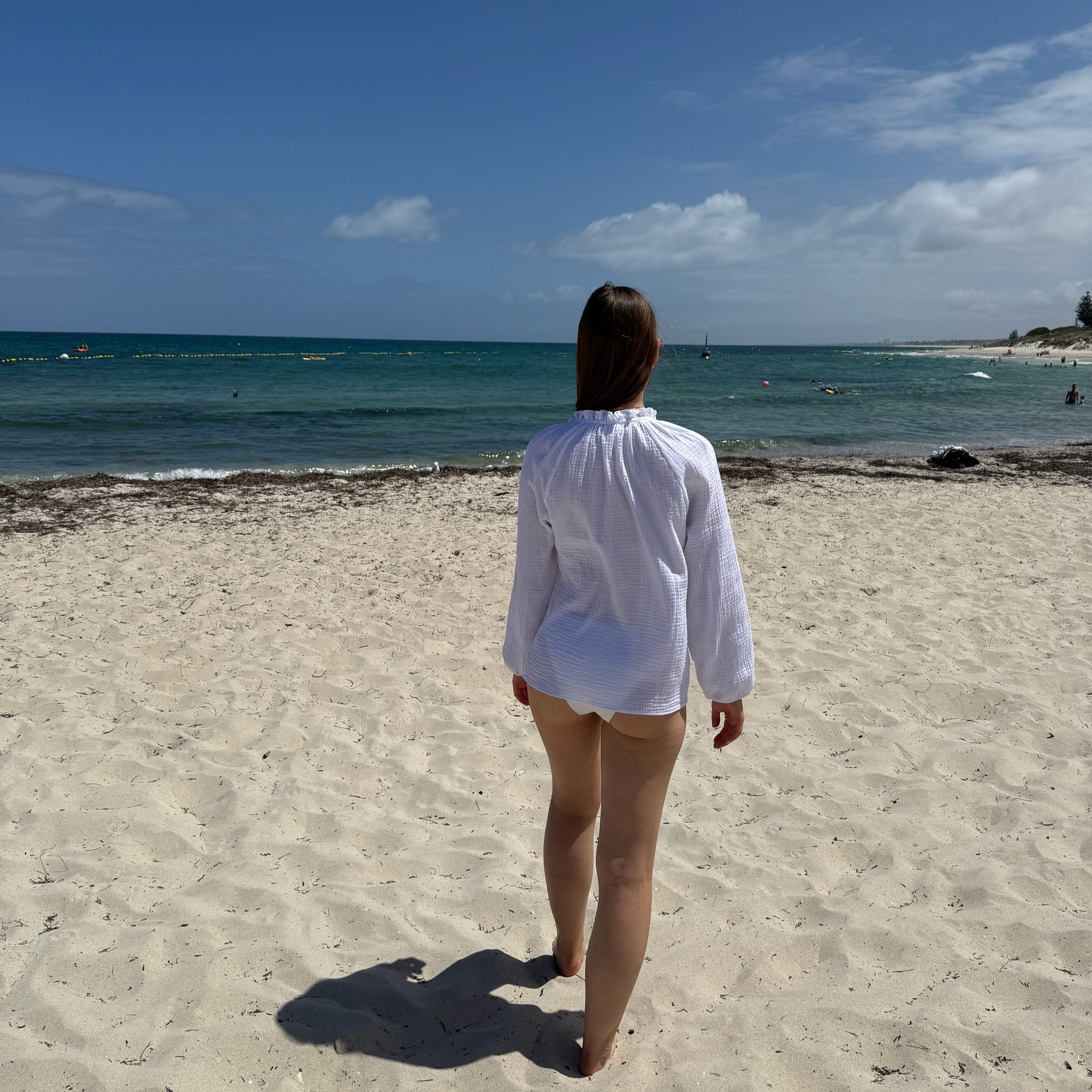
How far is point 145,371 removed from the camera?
4084 cm

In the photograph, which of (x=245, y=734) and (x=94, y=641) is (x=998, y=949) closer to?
(x=245, y=734)

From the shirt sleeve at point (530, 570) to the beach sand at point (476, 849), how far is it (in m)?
1.21

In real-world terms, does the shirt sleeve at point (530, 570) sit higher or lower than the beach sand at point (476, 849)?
higher

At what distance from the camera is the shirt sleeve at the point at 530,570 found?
198 cm

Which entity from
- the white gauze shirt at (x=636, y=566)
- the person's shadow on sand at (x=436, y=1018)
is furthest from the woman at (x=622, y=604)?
the person's shadow on sand at (x=436, y=1018)

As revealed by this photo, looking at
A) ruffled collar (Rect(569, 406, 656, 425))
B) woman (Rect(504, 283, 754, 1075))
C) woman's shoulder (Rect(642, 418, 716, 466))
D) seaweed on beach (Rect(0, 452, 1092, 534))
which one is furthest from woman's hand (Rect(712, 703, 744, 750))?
seaweed on beach (Rect(0, 452, 1092, 534))

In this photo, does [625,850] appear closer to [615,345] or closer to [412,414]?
[615,345]

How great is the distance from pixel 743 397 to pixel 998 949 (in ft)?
96.5

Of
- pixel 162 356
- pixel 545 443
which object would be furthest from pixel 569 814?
pixel 162 356

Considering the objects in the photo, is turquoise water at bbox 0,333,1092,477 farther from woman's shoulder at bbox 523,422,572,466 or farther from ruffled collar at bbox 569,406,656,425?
woman's shoulder at bbox 523,422,572,466

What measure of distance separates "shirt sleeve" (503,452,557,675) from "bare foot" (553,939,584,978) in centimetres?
106

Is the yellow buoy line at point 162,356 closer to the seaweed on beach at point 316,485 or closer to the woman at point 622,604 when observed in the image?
the seaweed on beach at point 316,485

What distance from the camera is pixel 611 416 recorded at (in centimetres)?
186

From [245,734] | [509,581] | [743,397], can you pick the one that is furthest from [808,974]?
[743,397]
